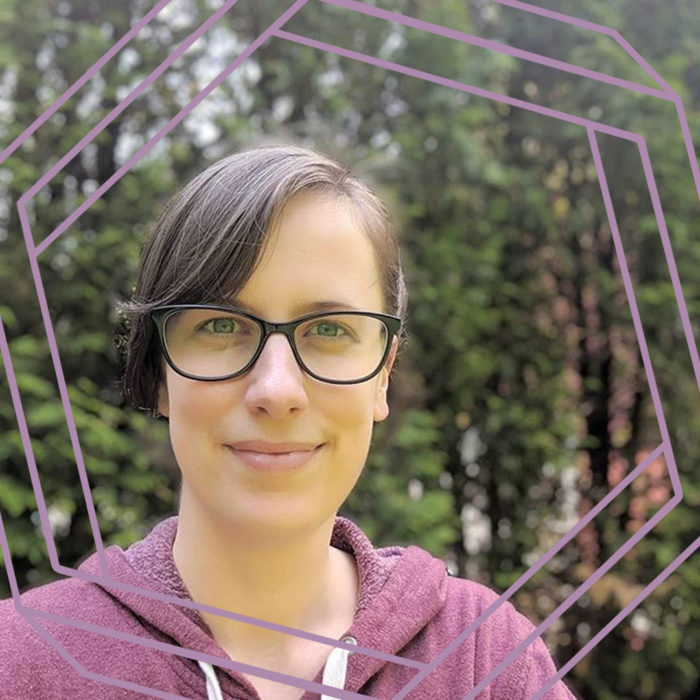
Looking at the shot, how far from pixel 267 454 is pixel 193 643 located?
191 mm

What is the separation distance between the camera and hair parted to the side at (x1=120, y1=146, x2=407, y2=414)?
2.14ft

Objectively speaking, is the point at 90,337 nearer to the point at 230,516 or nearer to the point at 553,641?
the point at 230,516

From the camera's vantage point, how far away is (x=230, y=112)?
194 centimetres

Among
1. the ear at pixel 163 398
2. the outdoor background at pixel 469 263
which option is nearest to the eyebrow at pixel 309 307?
the ear at pixel 163 398

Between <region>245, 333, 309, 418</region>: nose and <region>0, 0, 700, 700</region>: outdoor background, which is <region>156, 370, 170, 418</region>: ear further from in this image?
<region>0, 0, 700, 700</region>: outdoor background

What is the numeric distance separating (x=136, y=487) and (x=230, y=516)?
1129 millimetres

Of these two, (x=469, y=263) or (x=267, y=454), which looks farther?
(x=469, y=263)

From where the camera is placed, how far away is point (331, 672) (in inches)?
28.7

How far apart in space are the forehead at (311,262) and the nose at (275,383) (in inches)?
1.2

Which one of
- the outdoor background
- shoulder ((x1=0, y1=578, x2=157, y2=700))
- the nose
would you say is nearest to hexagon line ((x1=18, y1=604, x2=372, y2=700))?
shoulder ((x1=0, y1=578, x2=157, y2=700))

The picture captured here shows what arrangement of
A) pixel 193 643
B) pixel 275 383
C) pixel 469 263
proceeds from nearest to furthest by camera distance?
pixel 275 383 < pixel 193 643 < pixel 469 263

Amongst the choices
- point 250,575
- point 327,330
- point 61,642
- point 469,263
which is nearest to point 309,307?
point 327,330

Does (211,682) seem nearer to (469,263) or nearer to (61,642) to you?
(61,642)

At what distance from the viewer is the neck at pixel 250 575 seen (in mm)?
714
